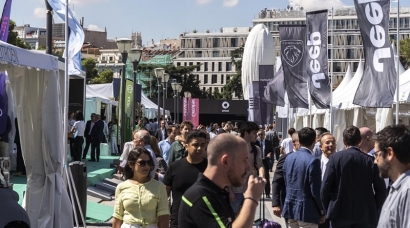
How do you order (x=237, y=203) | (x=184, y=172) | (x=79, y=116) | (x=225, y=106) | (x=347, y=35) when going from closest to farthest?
(x=184, y=172)
(x=237, y=203)
(x=79, y=116)
(x=225, y=106)
(x=347, y=35)

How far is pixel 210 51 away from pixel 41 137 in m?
→ 160

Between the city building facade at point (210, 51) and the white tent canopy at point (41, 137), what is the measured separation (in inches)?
6216

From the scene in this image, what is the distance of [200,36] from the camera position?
564 ft

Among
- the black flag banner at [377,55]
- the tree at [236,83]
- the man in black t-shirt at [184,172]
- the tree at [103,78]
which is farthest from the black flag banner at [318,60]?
the tree at [236,83]

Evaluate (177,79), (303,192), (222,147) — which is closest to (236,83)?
(177,79)

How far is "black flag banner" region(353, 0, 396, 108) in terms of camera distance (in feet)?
48.9

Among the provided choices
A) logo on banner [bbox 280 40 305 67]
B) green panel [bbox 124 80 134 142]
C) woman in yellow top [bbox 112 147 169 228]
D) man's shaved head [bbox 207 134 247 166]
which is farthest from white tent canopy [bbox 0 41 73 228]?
green panel [bbox 124 80 134 142]

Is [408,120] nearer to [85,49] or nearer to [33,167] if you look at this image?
[33,167]

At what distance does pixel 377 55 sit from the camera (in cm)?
1500

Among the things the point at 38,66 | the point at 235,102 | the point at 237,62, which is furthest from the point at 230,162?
the point at 237,62

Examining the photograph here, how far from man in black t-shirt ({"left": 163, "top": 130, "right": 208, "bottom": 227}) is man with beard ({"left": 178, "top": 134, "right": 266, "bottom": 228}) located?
317cm

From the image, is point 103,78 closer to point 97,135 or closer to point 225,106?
point 225,106

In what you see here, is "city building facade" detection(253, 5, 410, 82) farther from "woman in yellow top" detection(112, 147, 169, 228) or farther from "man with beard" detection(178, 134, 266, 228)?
"man with beard" detection(178, 134, 266, 228)

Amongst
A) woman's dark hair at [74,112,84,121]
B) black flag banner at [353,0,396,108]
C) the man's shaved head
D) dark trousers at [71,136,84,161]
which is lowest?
dark trousers at [71,136,84,161]
